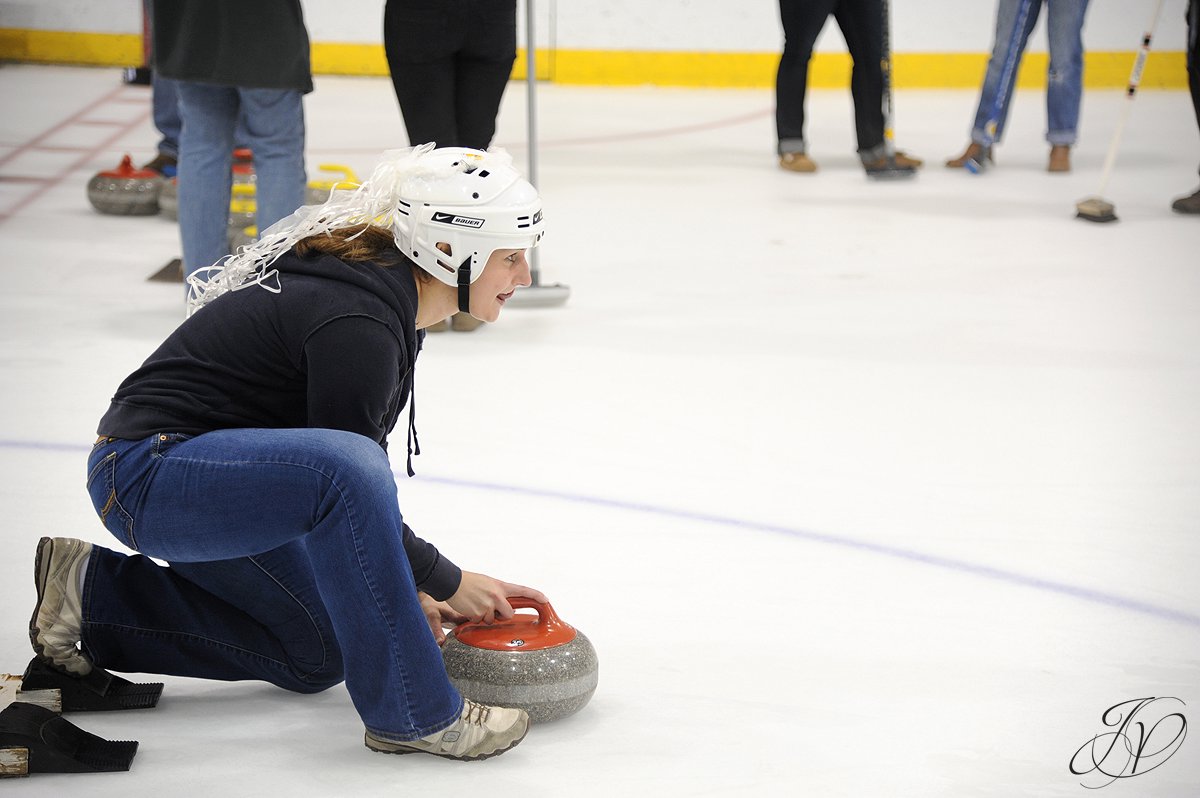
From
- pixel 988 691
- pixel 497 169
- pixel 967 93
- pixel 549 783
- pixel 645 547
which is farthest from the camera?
pixel 967 93

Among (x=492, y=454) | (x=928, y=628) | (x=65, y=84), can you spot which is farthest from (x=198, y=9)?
(x=65, y=84)

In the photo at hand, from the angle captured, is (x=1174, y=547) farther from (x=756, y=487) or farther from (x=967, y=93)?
(x=967, y=93)

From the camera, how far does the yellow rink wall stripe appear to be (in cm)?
1004

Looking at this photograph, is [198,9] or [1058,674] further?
[198,9]

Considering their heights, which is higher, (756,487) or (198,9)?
(198,9)

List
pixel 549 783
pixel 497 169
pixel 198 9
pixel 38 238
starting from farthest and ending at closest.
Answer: pixel 38 238 < pixel 198 9 < pixel 497 169 < pixel 549 783

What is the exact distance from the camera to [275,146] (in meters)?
4.07

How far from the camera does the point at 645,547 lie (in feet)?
9.11

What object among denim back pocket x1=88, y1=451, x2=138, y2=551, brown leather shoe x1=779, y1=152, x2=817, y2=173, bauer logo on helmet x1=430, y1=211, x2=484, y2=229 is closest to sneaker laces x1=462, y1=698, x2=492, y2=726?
denim back pocket x1=88, y1=451, x2=138, y2=551

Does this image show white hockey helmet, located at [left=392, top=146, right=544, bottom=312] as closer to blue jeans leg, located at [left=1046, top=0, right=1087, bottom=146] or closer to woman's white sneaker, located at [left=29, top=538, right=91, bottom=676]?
woman's white sneaker, located at [left=29, top=538, right=91, bottom=676]

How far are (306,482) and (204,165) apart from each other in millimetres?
2438

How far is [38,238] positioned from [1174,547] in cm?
411

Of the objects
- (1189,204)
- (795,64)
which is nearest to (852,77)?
(795,64)

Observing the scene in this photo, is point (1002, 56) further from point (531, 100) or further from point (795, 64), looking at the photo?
point (531, 100)
